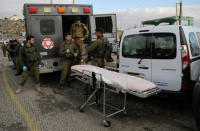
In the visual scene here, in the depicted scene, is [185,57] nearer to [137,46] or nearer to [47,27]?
[137,46]

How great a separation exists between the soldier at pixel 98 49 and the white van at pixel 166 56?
991mm

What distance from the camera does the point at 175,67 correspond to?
3.88 meters

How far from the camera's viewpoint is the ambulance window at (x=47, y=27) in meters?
6.17

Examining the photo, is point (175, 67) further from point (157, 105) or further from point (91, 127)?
point (91, 127)

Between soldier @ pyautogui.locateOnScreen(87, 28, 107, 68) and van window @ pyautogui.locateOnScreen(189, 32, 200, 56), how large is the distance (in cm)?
240

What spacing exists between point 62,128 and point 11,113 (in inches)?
60.4

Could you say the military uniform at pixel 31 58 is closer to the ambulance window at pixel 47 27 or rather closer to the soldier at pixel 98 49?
the ambulance window at pixel 47 27

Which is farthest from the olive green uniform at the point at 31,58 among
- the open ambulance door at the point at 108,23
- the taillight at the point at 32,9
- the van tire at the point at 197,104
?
the van tire at the point at 197,104

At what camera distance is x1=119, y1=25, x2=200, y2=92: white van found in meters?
3.81

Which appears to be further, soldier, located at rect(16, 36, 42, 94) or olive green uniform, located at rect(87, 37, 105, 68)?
soldier, located at rect(16, 36, 42, 94)

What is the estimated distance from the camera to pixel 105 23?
28.6ft

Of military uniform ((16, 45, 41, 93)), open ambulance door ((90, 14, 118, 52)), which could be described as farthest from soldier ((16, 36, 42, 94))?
open ambulance door ((90, 14, 118, 52))

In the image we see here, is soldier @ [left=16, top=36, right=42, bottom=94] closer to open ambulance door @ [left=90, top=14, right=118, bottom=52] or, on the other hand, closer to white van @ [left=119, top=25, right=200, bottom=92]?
white van @ [left=119, top=25, right=200, bottom=92]

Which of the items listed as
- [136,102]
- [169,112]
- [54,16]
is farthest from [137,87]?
Result: [54,16]
